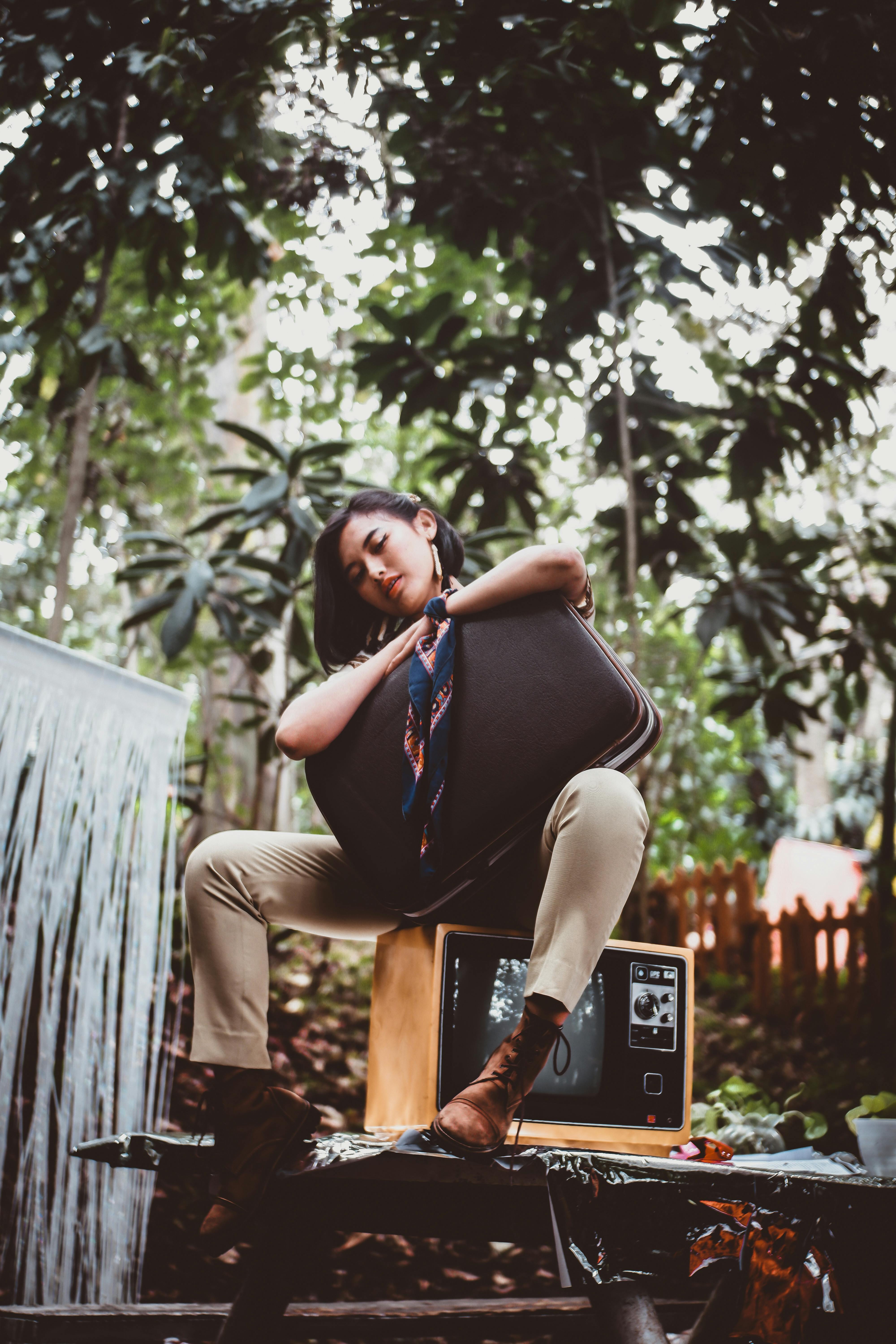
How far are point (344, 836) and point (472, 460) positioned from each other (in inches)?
110

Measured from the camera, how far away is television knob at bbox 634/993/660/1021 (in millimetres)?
1662

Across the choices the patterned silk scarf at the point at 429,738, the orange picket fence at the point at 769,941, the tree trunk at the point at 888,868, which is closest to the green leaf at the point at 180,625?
the patterned silk scarf at the point at 429,738

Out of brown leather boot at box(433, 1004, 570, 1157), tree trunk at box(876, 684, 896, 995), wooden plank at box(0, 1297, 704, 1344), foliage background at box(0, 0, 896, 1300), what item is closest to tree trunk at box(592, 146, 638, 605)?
foliage background at box(0, 0, 896, 1300)

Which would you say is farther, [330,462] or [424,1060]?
[330,462]

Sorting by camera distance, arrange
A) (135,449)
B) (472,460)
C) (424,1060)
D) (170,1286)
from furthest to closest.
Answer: (135,449) < (472,460) < (170,1286) < (424,1060)

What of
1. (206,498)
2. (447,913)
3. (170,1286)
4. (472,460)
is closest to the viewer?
(447,913)

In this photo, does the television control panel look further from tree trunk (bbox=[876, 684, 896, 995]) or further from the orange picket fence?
the orange picket fence

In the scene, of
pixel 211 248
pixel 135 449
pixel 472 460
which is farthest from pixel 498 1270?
pixel 135 449

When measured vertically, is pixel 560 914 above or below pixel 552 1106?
above

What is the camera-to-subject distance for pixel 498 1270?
345cm

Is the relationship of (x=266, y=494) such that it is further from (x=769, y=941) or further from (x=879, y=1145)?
(x=769, y=941)

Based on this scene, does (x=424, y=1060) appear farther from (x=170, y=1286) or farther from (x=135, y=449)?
(x=135, y=449)

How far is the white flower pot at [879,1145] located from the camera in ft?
5.54

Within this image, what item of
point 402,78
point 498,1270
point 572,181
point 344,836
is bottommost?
point 498,1270
